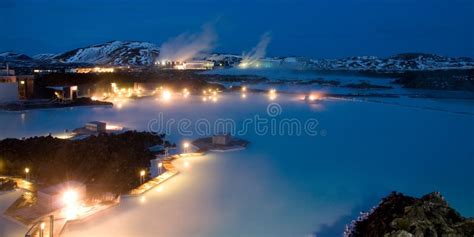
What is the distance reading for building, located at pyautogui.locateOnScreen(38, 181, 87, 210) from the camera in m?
3.55

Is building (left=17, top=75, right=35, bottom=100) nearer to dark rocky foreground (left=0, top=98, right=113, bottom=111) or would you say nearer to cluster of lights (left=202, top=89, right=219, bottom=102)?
dark rocky foreground (left=0, top=98, right=113, bottom=111)

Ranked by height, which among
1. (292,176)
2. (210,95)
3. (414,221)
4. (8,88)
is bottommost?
(292,176)

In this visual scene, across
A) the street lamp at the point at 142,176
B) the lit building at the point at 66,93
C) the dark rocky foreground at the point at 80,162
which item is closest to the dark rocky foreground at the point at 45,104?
the lit building at the point at 66,93

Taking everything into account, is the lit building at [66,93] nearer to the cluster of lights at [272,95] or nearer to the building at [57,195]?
Result: the cluster of lights at [272,95]

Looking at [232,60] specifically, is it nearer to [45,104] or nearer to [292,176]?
[45,104]

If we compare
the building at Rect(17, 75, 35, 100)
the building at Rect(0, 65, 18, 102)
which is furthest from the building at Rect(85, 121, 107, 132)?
the building at Rect(17, 75, 35, 100)

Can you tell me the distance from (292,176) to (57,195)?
8.67 feet

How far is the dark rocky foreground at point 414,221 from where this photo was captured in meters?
2.38

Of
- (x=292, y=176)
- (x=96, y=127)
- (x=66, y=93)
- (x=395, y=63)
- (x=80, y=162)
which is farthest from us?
(x=395, y=63)

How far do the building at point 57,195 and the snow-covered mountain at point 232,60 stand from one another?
2211 cm

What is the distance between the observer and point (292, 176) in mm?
4988

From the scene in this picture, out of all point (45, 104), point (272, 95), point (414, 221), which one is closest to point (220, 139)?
point (414, 221)

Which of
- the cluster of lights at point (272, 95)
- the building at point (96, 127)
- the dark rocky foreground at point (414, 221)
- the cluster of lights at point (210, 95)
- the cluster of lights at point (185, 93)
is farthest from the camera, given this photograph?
the cluster of lights at point (185, 93)

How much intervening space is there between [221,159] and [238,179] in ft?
3.19
